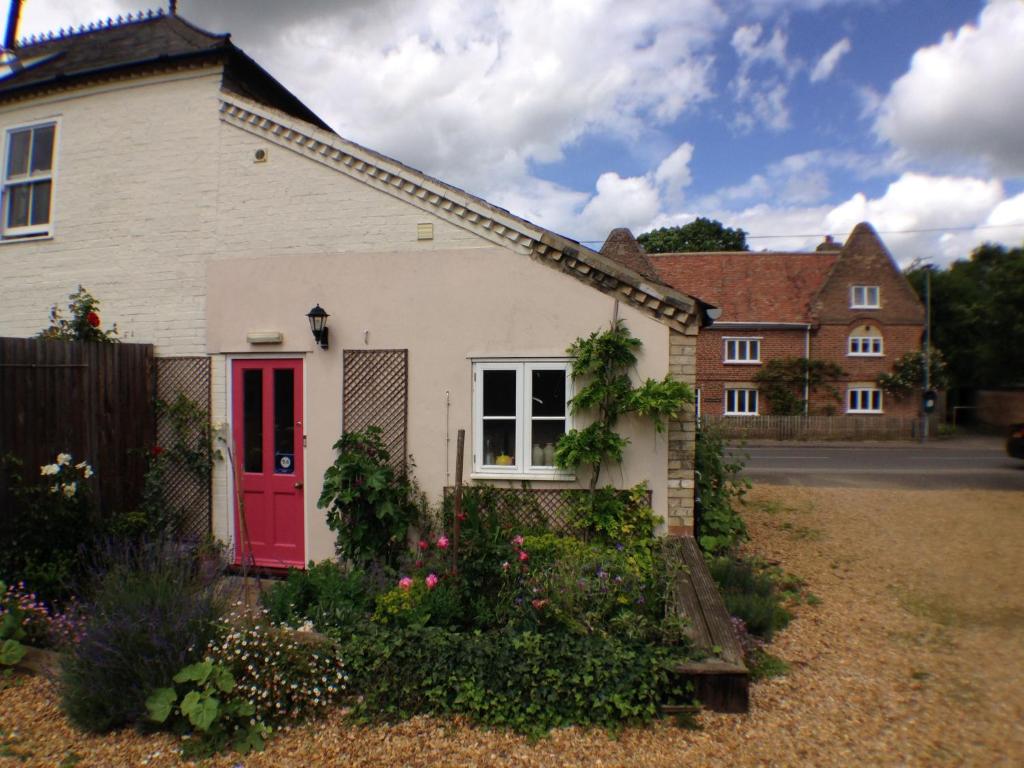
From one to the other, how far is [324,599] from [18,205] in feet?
26.5

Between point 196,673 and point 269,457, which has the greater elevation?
point 269,457

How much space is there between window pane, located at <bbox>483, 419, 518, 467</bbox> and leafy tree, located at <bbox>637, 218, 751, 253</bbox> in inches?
1817

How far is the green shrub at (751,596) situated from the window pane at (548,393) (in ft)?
8.23

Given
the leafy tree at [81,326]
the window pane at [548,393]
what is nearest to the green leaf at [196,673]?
the window pane at [548,393]

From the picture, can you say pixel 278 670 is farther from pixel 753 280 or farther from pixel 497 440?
pixel 753 280

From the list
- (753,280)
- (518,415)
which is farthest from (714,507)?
(753,280)

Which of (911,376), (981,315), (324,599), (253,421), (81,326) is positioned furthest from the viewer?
(981,315)

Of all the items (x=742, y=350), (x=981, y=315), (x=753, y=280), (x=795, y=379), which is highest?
(x=753, y=280)

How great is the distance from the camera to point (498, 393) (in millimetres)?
6961

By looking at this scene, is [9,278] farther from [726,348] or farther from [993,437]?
[993,437]

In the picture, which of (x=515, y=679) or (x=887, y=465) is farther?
(x=887, y=465)

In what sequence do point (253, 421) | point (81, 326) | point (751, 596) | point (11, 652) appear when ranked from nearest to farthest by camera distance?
point (11, 652) → point (751, 596) → point (81, 326) → point (253, 421)

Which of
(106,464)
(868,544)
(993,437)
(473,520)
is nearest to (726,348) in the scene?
(993,437)

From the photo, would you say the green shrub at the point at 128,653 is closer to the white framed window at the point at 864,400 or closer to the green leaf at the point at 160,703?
the green leaf at the point at 160,703
